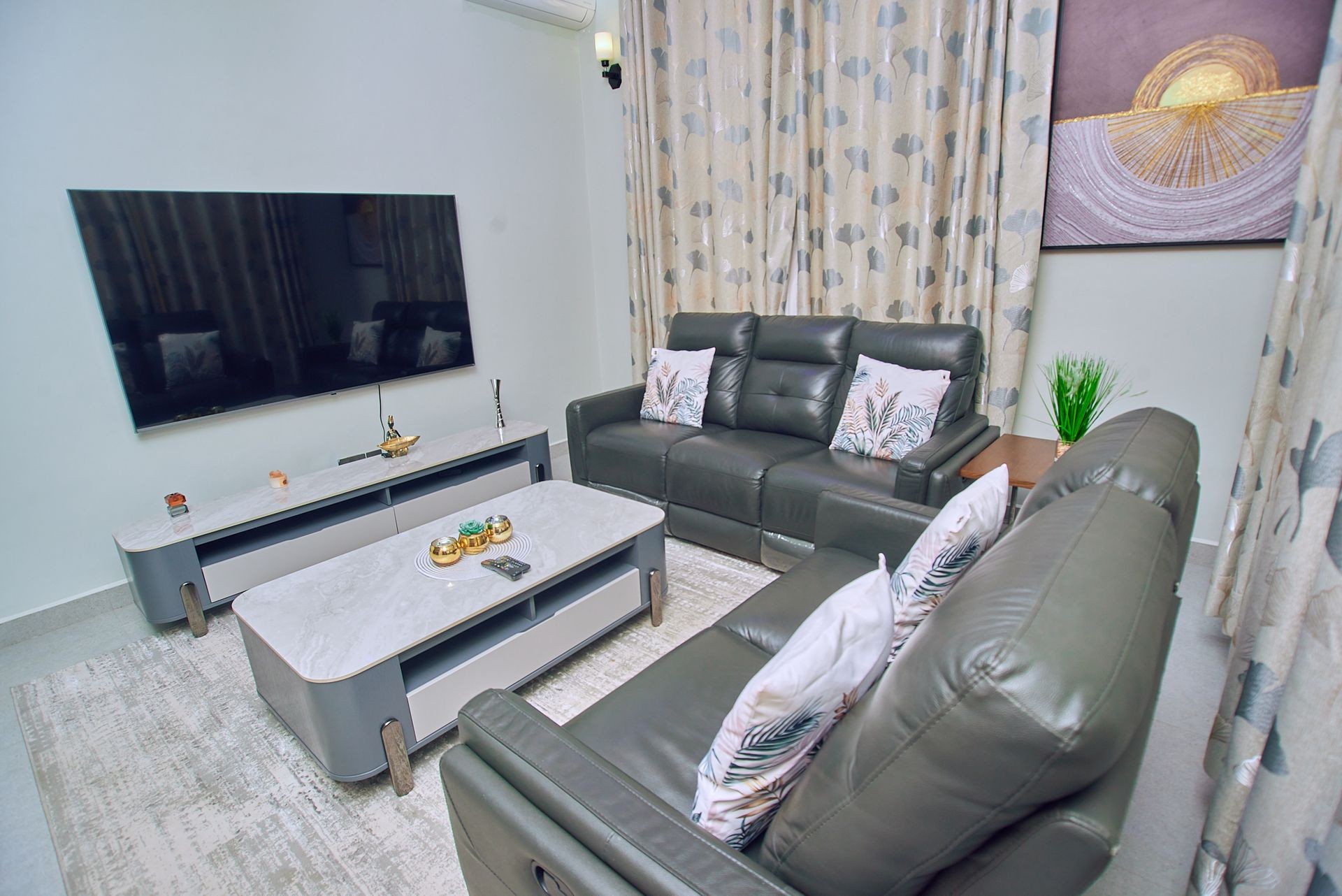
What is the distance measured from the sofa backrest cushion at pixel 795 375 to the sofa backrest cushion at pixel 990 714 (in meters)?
2.17

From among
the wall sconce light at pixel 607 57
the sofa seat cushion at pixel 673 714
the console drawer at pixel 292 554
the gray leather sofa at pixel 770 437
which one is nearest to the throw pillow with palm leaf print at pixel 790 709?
the sofa seat cushion at pixel 673 714

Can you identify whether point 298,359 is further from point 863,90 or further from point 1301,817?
point 1301,817

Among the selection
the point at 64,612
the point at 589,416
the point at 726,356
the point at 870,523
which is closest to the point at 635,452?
the point at 589,416

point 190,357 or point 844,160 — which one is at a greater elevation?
point 844,160

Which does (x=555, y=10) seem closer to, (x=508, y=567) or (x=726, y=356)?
(x=726, y=356)

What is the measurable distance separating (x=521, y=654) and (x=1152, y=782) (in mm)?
1714

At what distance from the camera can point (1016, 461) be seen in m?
2.32

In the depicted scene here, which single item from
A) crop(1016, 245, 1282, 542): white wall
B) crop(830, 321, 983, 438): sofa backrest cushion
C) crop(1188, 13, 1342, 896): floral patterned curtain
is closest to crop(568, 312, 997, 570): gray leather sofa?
crop(830, 321, 983, 438): sofa backrest cushion

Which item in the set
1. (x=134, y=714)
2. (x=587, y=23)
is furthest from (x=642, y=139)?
(x=134, y=714)

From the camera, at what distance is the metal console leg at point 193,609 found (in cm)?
238

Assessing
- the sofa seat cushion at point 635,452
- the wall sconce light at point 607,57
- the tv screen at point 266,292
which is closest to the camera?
the tv screen at point 266,292

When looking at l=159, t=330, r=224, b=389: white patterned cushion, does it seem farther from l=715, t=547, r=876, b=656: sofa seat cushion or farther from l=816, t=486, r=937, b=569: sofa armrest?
l=816, t=486, r=937, b=569: sofa armrest

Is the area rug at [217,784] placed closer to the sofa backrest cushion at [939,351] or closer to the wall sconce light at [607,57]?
the sofa backrest cushion at [939,351]

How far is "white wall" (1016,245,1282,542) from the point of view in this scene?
93.5 inches
